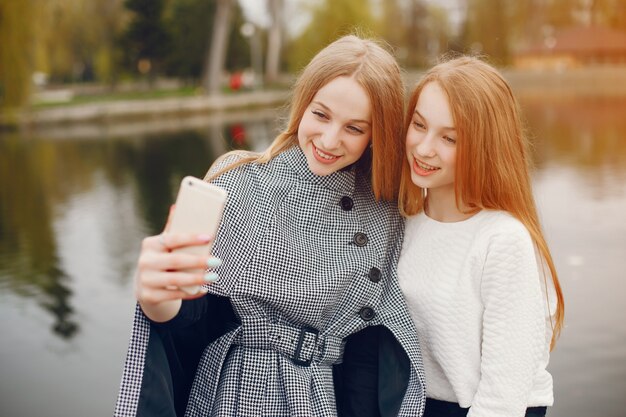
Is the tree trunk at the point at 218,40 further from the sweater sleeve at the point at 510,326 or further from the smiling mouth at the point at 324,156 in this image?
the sweater sleeve at the point at 510,326

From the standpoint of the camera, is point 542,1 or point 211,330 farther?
point 542,1

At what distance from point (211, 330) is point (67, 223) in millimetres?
8808

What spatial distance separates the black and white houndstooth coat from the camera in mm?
1740

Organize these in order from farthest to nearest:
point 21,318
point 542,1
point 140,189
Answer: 1. point 542,1
2. point 140,189
3. point 21,318

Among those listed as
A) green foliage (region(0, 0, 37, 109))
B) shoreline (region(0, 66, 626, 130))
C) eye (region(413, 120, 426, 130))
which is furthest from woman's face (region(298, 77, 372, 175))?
green foliage (region(0, 0, 37, 109))

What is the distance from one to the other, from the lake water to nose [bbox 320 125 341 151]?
28.4 inches

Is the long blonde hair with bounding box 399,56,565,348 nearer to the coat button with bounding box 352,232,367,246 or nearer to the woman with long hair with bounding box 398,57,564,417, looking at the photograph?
the woman with long hair with bounding box 398,57,564,417

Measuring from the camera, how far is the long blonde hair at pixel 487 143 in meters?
1.80

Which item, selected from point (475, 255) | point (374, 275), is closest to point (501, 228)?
point (475, 255)

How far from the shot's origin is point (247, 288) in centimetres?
172

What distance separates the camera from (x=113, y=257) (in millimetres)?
8219

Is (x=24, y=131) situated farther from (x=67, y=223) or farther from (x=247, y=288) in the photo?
(x=247, y=288)

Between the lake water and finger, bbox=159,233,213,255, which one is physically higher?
finger, bbox=159,233,213,255

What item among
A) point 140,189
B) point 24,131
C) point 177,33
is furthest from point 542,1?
point 140,189
